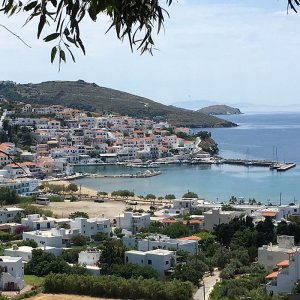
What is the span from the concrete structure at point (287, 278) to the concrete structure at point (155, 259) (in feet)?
6.28

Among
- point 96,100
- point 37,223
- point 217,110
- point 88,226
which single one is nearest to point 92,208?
point 37,223

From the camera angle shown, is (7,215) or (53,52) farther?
(7,215)

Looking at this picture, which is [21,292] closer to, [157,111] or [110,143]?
[110,143]

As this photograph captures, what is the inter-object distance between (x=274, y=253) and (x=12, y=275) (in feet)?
13.5

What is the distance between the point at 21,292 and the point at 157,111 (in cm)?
4828

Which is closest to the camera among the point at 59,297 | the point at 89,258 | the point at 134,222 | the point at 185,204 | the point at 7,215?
the point at 59,297

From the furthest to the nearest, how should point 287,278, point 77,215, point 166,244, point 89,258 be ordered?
point 77,215, point 166,244, point 89,258, point 287,278

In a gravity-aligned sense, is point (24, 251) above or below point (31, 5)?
below

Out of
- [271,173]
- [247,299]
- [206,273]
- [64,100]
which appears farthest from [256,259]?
[64,100]

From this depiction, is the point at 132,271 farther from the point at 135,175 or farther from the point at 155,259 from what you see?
the point at 135,175

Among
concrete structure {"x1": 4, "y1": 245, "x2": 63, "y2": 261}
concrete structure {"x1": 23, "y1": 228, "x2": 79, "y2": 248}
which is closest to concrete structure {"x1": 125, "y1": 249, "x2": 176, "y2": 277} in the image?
concrete structure {"x1": 4, "y1": 245, "x2": 63, "y2": 261}

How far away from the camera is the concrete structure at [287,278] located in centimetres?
901

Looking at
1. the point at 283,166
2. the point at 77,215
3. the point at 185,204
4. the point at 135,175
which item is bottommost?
the point at 77,215

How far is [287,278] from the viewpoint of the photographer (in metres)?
9.09
